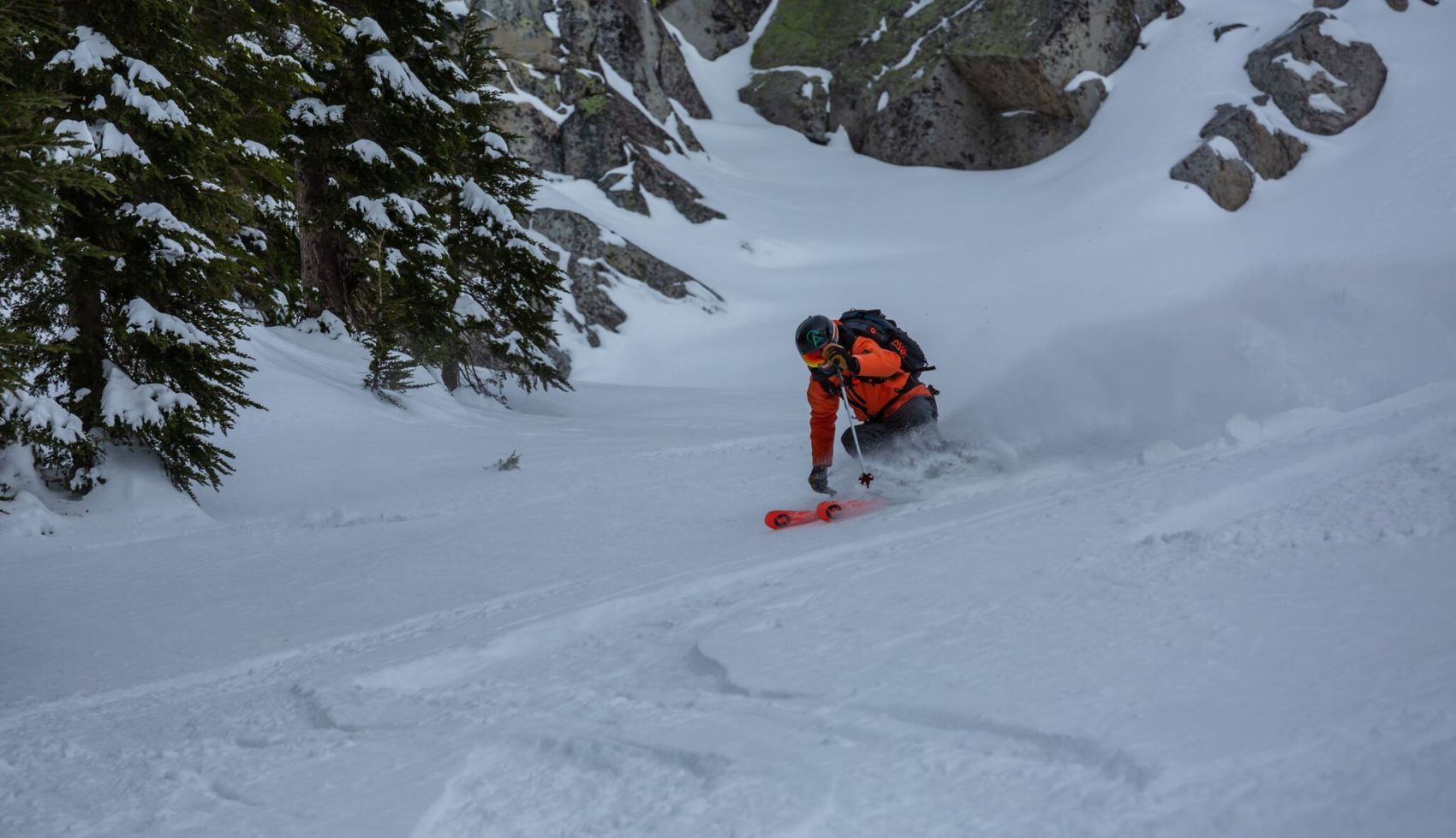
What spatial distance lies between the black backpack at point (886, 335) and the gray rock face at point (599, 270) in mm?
17683

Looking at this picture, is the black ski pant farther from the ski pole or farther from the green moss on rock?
the green moss on rock

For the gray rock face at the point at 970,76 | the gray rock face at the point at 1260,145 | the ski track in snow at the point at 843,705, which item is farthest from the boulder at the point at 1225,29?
the ski track in snow at the point at 843,705

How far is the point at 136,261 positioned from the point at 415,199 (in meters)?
7.08

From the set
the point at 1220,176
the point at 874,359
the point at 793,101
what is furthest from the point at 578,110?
the point at 874,359

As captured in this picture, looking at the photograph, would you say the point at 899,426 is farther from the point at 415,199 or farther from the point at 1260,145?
the point at 1260,145

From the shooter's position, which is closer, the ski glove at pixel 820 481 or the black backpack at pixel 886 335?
the ski glove at pixel 820 481

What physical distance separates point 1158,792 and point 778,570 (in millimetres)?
2848

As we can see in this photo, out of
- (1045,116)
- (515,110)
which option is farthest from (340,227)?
(1045,116)

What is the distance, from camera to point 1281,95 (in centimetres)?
3142

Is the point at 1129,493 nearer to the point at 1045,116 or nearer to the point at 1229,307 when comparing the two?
the point at 1229,307

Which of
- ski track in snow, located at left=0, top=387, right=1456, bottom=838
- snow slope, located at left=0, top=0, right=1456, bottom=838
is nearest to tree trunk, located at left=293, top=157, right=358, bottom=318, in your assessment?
snow slope, located at left=0, top=0, right=1456, bottom=838

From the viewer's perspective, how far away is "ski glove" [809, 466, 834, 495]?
23.8ft

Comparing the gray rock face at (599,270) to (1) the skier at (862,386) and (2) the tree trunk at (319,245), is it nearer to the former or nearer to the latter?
(2) the tree trunk at (319,245)

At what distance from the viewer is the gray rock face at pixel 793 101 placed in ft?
138
